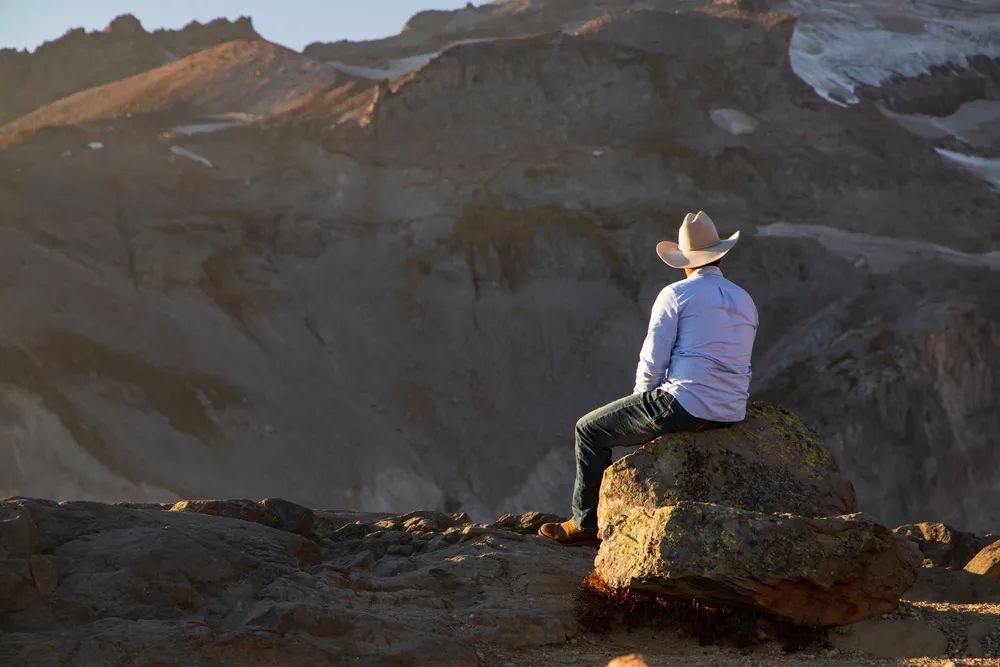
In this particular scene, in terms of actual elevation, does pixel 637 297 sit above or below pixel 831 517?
below

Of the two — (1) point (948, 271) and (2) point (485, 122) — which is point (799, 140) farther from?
(2) point (485, 122)

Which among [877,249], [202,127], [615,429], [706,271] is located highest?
[202,127]

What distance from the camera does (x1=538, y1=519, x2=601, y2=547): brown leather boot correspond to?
638cm

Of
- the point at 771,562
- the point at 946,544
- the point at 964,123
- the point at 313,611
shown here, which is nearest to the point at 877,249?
the point at 964,123

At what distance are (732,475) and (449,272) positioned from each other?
14.7 metres

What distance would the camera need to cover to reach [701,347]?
5.68m

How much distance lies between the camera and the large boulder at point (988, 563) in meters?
7.98

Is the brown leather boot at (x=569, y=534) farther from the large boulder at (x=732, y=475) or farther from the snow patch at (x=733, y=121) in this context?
the snow patch at (x=733, y=121)

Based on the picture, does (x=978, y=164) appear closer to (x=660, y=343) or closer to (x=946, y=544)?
(x=946, y=544)

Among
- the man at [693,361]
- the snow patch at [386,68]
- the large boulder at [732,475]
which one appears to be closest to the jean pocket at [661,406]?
the man at [693,361]

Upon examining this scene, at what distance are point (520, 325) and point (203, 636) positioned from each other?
51.1 ft

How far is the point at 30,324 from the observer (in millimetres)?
17453

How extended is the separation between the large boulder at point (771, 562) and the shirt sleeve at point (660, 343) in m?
0.60

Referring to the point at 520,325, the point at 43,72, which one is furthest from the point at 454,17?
the point at 520,325
